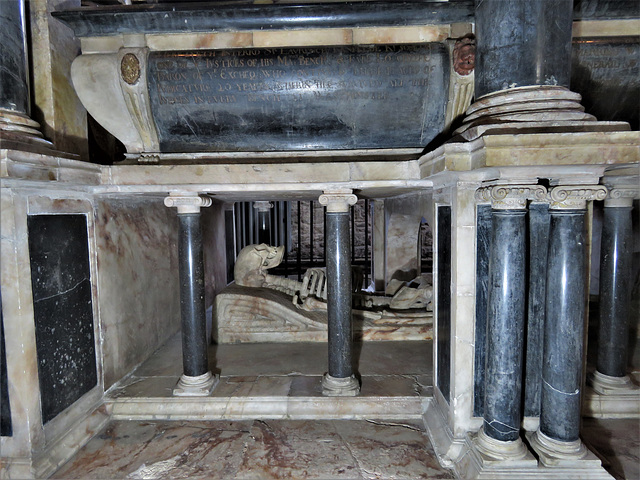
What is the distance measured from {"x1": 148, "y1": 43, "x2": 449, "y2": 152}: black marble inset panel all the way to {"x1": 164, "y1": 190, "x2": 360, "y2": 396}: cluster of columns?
567 millimetres

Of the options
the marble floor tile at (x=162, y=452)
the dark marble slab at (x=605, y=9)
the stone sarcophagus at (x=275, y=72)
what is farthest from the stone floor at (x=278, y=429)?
the dark marble slab at (x=605, y=9)

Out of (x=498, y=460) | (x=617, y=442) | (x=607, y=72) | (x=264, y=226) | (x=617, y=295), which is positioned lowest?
(x=617, y=442)

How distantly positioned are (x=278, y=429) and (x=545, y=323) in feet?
6.89

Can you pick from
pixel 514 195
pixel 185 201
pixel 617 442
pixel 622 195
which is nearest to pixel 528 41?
pixel 514 195

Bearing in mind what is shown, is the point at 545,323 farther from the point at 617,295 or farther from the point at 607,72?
the point at 607,72

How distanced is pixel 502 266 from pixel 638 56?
2225 mm

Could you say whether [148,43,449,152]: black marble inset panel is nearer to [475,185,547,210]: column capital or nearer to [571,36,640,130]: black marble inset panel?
[571,36,640,130]: black marble inset panel

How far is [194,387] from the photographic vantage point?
3.21 m

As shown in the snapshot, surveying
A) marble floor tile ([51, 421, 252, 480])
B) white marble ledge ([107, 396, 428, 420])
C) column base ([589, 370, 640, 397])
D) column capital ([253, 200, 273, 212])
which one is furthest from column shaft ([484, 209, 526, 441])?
column capital ([253, 200, 273, 212])

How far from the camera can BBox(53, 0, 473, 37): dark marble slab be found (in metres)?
2.83

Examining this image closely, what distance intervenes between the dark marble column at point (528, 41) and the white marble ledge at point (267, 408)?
8.23ft

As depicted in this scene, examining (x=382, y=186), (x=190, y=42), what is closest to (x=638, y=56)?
(x=382, y=186)

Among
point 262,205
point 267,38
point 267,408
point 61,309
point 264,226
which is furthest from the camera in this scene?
point 264,226

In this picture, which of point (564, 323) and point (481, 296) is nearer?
point (564, 323)
